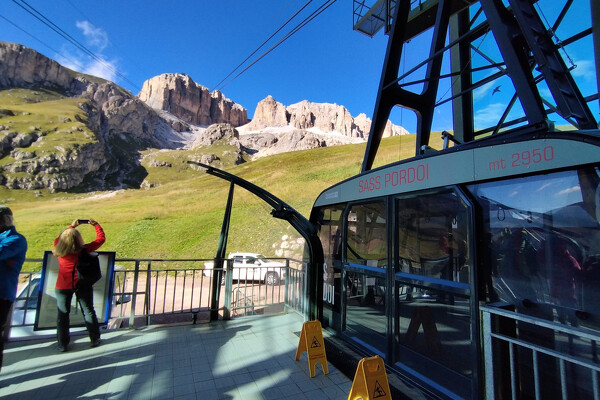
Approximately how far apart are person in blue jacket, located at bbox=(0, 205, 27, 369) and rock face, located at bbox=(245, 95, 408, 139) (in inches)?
6463

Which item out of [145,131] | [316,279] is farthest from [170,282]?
[145,131]

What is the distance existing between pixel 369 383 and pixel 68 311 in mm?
4372

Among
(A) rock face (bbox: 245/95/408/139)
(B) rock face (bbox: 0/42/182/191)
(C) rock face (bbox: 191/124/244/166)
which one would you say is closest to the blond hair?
(B) rock face (bbox: 0/42/182/191)

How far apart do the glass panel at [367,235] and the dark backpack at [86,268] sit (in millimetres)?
4015

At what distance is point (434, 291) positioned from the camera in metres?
3.14

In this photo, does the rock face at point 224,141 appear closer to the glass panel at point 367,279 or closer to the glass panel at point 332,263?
the glass panel at point 332,263

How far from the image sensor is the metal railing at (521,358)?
2.21 metres

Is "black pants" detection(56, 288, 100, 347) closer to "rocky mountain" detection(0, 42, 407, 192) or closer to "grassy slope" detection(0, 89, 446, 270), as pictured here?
"grassy slope" detection(0, 89, 446, 270)

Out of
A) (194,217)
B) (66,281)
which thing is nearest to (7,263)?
(66,281)

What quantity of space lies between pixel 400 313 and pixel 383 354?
70 centimetres

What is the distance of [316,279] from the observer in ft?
16.4

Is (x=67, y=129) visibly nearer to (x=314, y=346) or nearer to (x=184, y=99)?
(x=184, y=99)

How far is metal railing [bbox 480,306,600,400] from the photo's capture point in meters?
2.21

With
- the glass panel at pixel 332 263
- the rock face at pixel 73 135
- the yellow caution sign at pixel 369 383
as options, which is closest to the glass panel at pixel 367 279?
the glass panel at pixel 332 263
